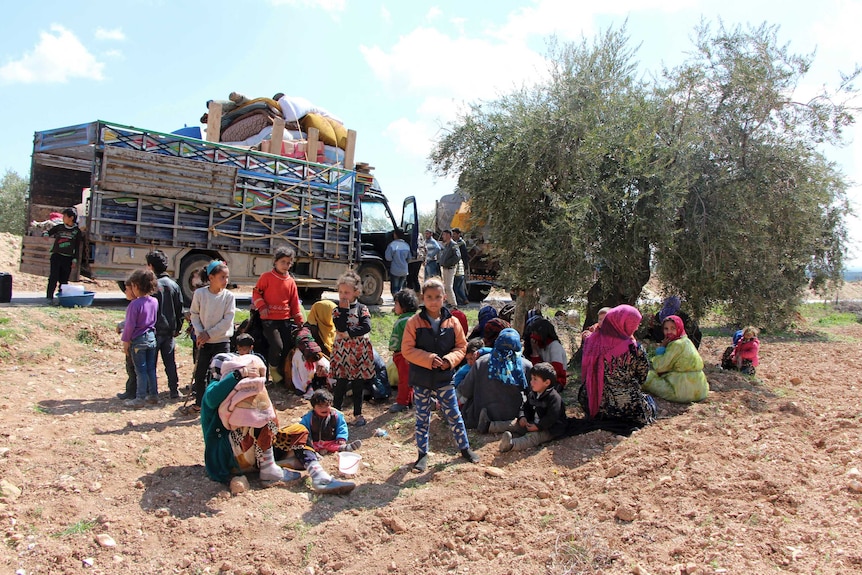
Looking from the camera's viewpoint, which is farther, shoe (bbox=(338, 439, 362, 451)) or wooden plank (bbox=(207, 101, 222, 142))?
wooden plank (bbox=(207, 101, 222, 142))

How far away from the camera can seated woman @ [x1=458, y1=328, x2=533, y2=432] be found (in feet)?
18.6

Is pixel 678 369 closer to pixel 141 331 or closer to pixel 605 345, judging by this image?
pixel 605 345

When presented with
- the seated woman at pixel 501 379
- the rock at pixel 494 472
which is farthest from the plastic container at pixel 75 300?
the rock at pixel 494 472

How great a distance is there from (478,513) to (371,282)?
10.4 meters

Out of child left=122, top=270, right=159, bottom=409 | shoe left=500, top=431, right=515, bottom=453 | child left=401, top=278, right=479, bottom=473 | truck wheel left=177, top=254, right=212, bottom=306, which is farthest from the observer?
truck wheel left=177, top=254, right=212, bottom=306

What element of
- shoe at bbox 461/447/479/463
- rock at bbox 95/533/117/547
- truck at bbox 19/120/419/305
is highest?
truck at bbox 19/120/419/305

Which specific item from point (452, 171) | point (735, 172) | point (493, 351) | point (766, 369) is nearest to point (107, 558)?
point (493, 351)

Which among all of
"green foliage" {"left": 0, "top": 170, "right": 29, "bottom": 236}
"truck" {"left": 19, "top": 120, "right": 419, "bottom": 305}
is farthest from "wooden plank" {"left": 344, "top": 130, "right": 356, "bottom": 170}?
"green foliage" {"left": 0, "top": 170, "right": 29, "bottom": 236}

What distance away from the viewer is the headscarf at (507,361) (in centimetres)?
563

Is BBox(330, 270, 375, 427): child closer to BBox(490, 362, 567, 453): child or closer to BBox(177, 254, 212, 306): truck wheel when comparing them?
BBox(490, 362, 567, 453): child

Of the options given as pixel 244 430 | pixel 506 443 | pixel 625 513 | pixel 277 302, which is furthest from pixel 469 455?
pixel 277 302

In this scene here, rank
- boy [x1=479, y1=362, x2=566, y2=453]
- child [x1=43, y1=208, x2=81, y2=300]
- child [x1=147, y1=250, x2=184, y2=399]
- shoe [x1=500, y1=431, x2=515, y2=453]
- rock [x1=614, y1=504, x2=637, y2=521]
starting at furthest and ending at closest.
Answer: child [x1=43, y1=208, x2=81, y2=300] → child [x1=147, y1=250, x2=184, y2=399] → boy [x1=479, y1=362, x2=566, y2=453] → shoe [x1=500, y1=431, x2=515, y2=453] → rock [x1=614, y1=504, x2=637, y2=521]

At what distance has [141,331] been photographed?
19.6 ft

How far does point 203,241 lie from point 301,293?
281 centimetres
